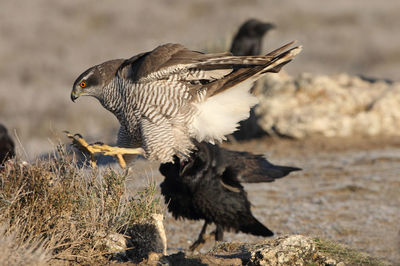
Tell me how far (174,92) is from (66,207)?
1632mm

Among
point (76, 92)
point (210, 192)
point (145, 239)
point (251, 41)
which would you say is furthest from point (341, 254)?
point (251, 41)

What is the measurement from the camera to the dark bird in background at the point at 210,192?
652 centimetres

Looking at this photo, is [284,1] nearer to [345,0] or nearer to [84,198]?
[345,0]

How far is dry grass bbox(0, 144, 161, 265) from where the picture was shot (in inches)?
167

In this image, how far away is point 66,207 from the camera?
4469 millimetres

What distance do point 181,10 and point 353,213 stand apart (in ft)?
82.6

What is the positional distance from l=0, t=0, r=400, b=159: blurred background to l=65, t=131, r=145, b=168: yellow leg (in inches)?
481

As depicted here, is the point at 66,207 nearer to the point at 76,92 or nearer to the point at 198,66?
the point at 76,92

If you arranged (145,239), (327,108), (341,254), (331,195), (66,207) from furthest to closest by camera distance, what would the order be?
(327,108)
(331,195)
(145,239)
(341,254)
(66,207)

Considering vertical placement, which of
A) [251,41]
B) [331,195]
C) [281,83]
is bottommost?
[331,195]

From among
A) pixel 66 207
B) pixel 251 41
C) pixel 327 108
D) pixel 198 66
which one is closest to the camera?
pixel 66 207

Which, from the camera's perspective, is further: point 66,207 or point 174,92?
point 174,92

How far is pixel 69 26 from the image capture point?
28953mm

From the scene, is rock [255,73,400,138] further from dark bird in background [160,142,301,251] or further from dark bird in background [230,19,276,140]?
dark bird in background [160,142,301,251]
